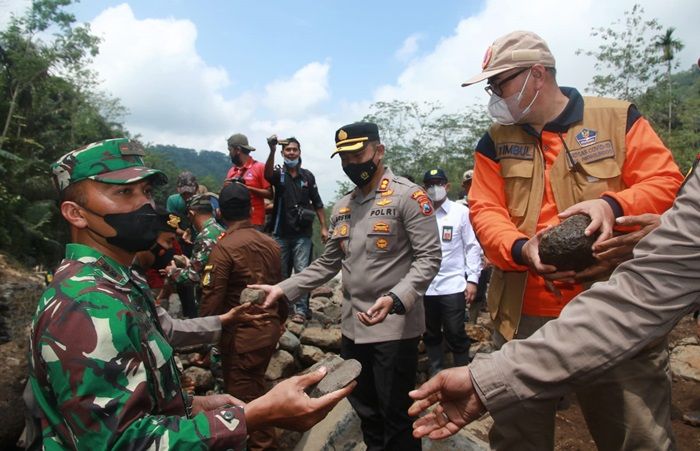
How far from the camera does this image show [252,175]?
6883 mm

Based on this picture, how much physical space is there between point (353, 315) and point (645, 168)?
6.89ft

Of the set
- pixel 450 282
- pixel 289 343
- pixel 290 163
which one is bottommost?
pixel 289 343

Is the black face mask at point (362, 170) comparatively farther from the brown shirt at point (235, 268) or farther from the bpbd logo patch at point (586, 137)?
the bpbd logo patch at point (586, 137)

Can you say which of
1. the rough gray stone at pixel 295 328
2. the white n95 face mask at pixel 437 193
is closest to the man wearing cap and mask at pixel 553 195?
the white n95 face mask at pixel 437 193

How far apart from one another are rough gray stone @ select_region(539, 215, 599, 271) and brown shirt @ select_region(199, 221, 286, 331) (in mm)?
2386

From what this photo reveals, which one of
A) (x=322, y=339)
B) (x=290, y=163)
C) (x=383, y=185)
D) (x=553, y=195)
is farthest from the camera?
(x=290, y=163)

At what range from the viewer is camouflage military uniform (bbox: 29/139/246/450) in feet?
4.83

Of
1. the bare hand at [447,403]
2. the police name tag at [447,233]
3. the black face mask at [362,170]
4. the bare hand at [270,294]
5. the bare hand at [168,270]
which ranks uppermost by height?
the black face mask at [362,170]

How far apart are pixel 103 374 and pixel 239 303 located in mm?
2619

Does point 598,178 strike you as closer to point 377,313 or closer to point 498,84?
point 498,84

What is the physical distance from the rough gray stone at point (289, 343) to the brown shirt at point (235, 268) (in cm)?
216

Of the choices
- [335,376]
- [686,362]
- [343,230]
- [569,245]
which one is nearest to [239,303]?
[343,230]

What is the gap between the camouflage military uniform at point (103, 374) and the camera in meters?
1.47

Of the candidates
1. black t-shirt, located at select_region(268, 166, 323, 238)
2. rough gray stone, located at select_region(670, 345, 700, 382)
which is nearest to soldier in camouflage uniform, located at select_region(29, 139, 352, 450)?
black t-shirt, located at select_region(268, 166, 323, 238)
